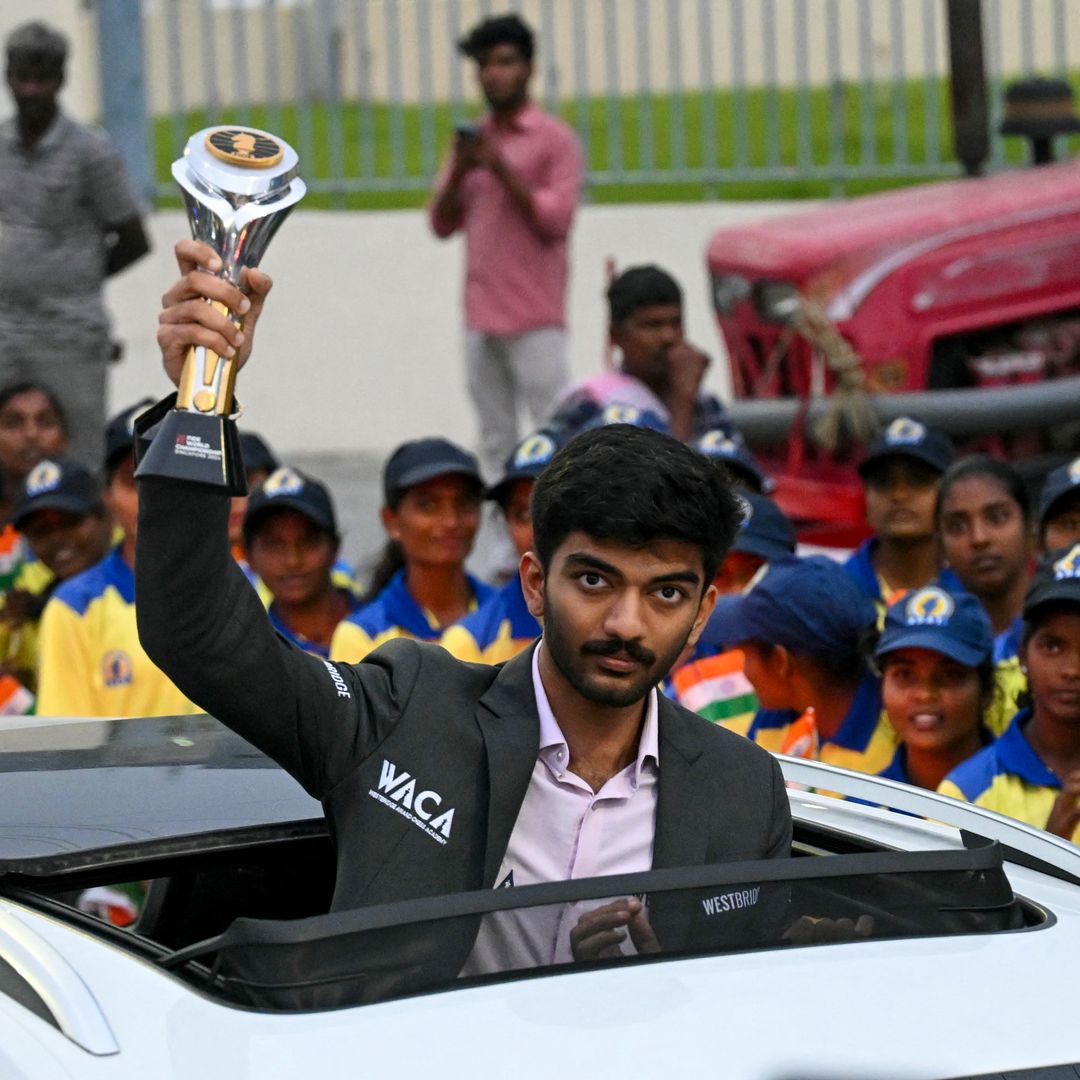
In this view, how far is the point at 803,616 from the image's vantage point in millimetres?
4496

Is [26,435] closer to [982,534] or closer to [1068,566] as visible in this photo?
[982,534]

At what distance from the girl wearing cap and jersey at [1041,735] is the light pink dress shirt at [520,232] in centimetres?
470

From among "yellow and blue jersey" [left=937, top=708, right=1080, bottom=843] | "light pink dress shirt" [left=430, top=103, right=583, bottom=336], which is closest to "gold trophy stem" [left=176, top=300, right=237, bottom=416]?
"yellow and blue jersey" [left=937, top=708, right=1080, bottom=843]

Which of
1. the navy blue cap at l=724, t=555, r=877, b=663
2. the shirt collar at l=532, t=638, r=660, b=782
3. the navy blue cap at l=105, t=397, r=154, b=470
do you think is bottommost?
the navy blue cap at l=724, t=555, r=877, b=663

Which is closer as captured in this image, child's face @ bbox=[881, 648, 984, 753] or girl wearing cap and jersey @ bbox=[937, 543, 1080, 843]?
girl wearing cap and jersey @ bbox=[937, 543, 1080, 843]

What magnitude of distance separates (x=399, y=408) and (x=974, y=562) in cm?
580

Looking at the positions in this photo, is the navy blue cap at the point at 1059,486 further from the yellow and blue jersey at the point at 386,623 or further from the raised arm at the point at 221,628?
the raised arm at the point at 221,628

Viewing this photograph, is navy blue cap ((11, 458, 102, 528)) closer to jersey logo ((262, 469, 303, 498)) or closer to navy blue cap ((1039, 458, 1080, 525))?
jersey logo ((262, 469, 303, 498))

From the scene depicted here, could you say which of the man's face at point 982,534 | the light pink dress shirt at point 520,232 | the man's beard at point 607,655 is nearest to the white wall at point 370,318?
the light pink dress shirt at point 520,232

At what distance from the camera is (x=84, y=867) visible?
243 cm

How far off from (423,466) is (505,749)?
3038 mm

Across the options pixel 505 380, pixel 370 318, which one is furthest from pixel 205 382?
pixel 370 318

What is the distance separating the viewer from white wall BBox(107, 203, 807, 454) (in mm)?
10672

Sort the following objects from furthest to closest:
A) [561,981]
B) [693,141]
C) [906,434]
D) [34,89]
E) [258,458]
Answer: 1. [693,141]
2. [34,89]
3. [258,458]
4. [906,434]
5. [561,981]
